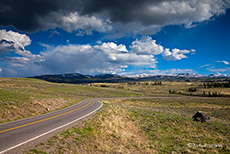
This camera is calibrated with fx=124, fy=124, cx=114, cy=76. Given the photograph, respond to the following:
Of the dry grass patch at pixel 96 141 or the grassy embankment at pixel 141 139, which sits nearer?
the dry grass patch at pixel 96 141

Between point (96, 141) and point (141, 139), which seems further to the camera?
point (141, 139)

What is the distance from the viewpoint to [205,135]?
51.2ft

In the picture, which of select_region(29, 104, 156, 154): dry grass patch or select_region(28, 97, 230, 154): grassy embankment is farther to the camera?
select_region(28, 97, 230, 154): grassy embankment

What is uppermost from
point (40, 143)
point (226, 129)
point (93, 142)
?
point (40, 143)

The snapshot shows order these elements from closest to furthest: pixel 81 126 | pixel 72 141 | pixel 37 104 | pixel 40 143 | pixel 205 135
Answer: pixel 40 143 → pixel 72 141 → pixel 81 126 → pixel 205 135 → pixel 37 104

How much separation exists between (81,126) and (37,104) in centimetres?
1372

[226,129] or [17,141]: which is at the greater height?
[17,141]

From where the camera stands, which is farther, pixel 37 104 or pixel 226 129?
pixel 37 104

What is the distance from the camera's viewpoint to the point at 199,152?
11516 mm

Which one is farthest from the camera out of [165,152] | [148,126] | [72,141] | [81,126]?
[148,126]

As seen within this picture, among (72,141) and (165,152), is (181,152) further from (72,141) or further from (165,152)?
(72,141)

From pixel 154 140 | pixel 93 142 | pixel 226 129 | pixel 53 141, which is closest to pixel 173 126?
pixel 154 140

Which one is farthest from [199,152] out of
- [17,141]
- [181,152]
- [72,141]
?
[17,141]

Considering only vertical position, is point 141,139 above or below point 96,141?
below
